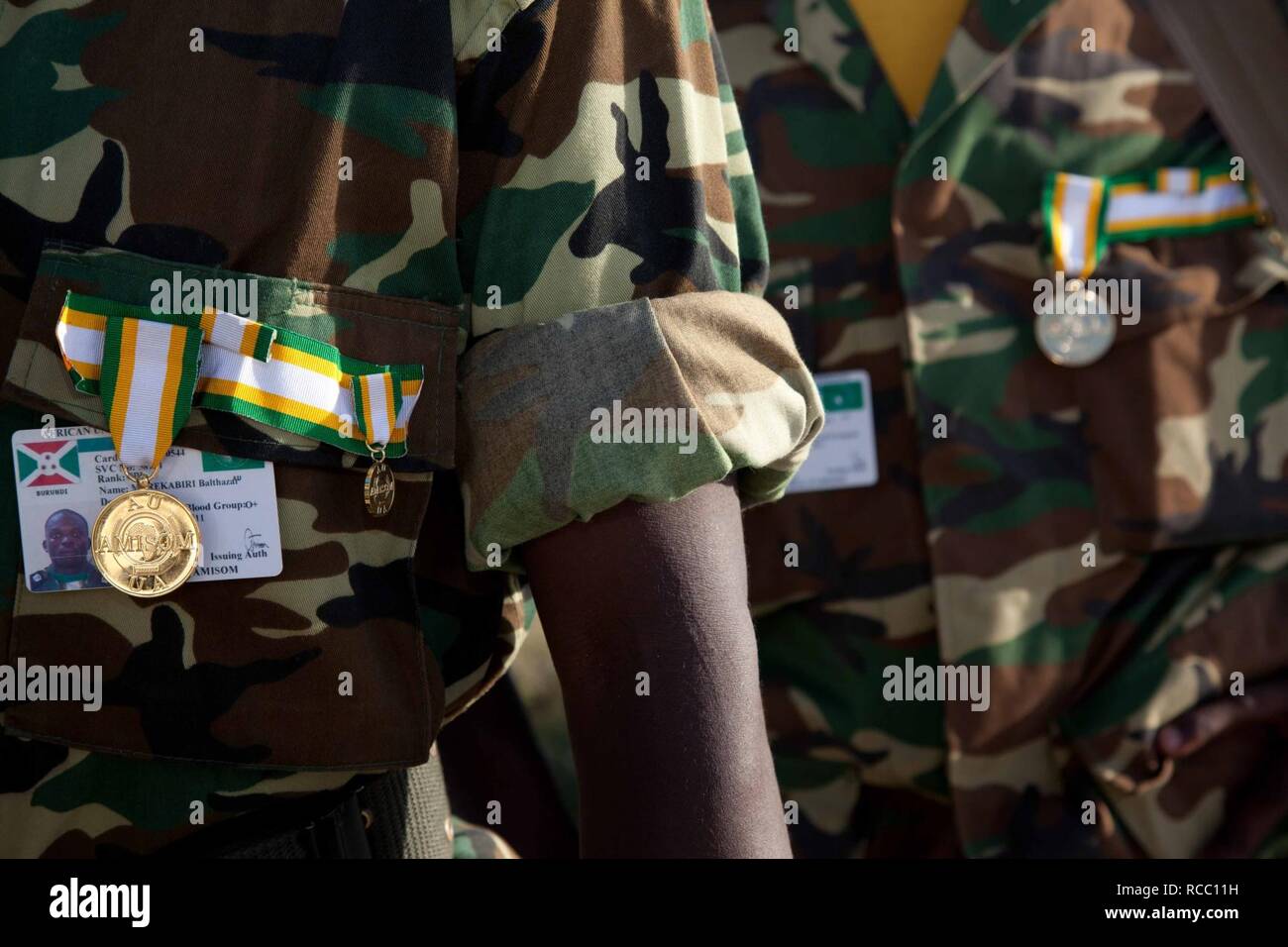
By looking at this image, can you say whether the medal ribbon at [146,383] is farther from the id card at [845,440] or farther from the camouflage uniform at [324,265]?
the id card at [845,440]

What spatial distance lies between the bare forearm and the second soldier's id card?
0.20 m

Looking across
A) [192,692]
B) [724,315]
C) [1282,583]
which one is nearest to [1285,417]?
[1282,583]

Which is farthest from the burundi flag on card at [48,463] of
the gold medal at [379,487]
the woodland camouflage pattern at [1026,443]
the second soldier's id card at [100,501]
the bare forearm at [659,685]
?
the woodland camouflage pattern at [1026,443]

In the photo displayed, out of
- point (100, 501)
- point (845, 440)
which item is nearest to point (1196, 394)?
point (845, 440)

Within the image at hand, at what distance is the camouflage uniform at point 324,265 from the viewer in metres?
0.88

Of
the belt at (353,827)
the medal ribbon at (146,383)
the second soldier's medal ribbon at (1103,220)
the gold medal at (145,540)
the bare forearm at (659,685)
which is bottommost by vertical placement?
the belt at (353,827)

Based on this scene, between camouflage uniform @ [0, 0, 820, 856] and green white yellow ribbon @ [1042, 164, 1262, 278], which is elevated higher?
green white yellow ribbon @ [1042, 164, 1262, 278]

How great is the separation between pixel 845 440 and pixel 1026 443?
24 centimetres

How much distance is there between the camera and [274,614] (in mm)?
896

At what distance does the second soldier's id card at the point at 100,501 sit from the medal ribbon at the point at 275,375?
39 mm

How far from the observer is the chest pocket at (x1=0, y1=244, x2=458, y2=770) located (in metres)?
0.88

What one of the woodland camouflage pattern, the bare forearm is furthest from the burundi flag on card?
the woodland camouflage pattern

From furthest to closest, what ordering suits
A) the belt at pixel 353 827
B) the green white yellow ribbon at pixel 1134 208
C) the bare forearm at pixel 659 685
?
the green white yellow ribbon at pixel 1134 208 < the belt at pixel 353 827 < the bare forearm at pixel 659 685

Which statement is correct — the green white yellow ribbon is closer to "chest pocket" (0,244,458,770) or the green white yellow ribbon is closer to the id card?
the id card
